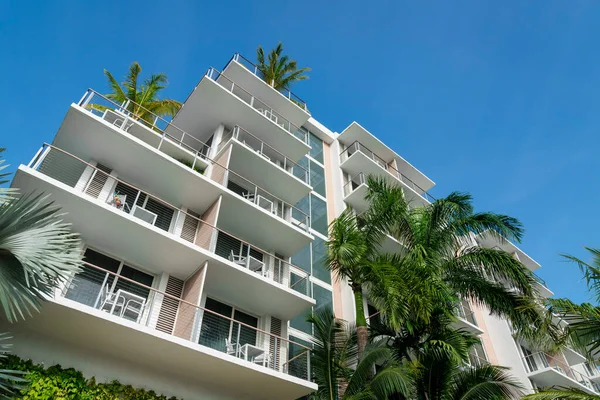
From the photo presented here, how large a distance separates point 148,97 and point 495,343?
2532 cm

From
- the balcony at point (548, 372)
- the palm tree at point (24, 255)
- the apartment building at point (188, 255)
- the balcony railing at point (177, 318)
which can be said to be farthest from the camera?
the balcony at point (548, 372)

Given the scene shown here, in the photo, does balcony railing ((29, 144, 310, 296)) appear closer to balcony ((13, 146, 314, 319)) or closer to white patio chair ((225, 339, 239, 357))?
balcony ((13, 146, 314, 319))

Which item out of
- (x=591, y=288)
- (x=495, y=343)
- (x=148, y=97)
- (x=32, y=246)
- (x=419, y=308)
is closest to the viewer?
(x=32, y=246)

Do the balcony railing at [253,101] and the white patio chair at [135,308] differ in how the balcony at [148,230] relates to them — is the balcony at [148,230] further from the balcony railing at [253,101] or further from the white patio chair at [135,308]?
the balcony railing at [253,101]

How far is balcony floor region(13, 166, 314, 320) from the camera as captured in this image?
38.7ft

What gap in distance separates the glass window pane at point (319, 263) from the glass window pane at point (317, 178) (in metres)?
4.21

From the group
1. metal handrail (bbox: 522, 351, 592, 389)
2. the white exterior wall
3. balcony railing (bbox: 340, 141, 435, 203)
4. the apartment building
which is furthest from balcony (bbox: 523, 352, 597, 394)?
the white exterior wall

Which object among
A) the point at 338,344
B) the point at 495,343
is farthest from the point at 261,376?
the point at 495,343

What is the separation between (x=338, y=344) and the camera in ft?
46.4

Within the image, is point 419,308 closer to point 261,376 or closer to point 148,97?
point 261,376

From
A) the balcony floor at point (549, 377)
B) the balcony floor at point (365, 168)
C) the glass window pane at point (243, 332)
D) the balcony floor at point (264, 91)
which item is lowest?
the glass window pane at point (243, 332)

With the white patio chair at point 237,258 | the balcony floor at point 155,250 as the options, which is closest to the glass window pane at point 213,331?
the balcony floor at point 155,250

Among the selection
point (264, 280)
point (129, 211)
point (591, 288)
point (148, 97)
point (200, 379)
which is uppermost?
point (148, 97)

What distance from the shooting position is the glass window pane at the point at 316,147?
2670cm
